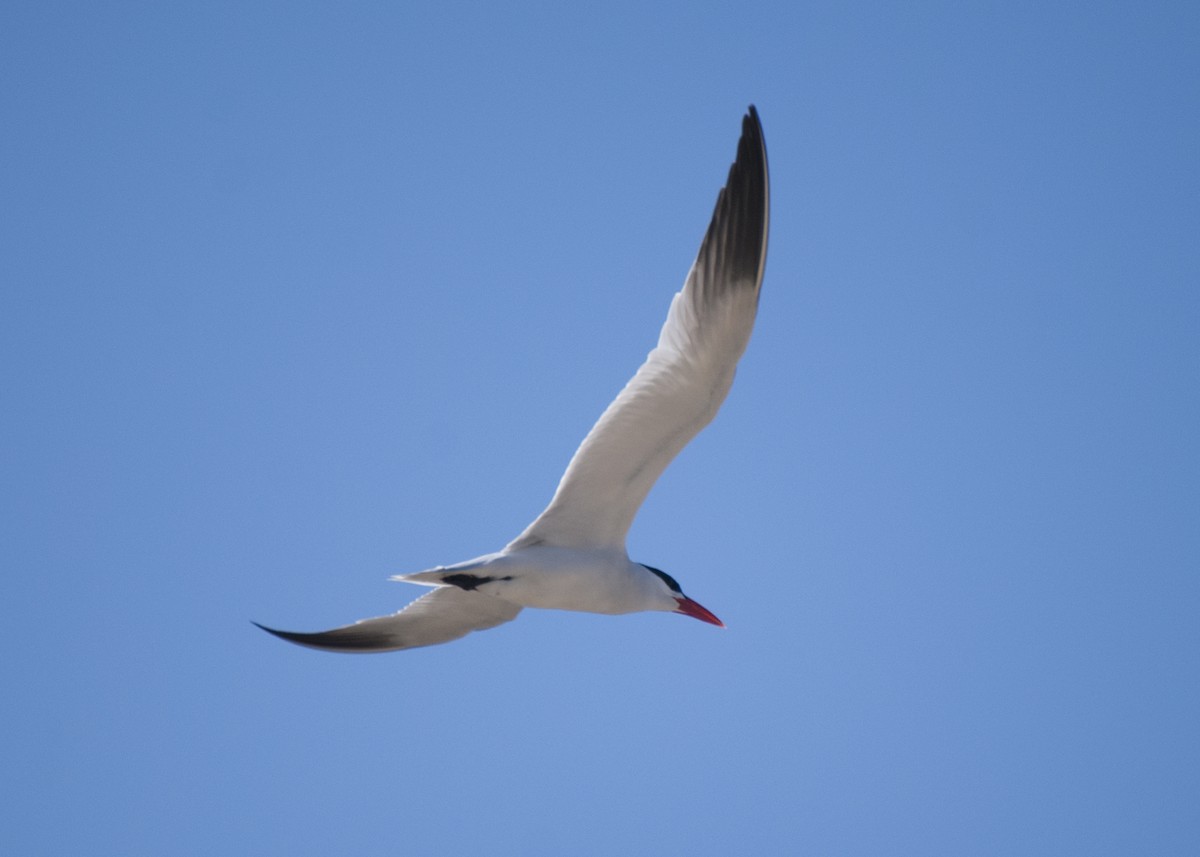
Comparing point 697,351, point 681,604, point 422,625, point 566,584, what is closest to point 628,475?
point 566,584

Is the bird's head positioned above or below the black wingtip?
above

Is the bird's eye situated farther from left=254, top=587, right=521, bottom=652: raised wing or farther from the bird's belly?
left=254, top=587, right=521, bottom=652: raised wing

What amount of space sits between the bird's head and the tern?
10 millimetres

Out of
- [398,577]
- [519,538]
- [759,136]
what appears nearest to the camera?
[759,136]

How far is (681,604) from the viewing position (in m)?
8.27

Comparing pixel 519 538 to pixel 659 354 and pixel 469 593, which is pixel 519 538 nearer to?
pixel 469 593

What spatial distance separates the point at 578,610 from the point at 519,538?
641mm

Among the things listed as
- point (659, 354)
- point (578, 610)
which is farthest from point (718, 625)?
point (659, 354)

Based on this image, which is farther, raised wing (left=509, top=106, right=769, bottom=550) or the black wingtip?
the black wingtip

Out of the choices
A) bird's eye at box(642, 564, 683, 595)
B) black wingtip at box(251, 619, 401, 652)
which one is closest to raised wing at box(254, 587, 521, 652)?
black wingtip at box(251, 619, 401, 652)

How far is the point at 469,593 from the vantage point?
7832mm

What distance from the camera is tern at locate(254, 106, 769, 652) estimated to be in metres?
6.64

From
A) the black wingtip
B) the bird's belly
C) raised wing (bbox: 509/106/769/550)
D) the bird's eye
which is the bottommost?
the black wingtip

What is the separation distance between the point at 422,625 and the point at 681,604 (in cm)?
186
